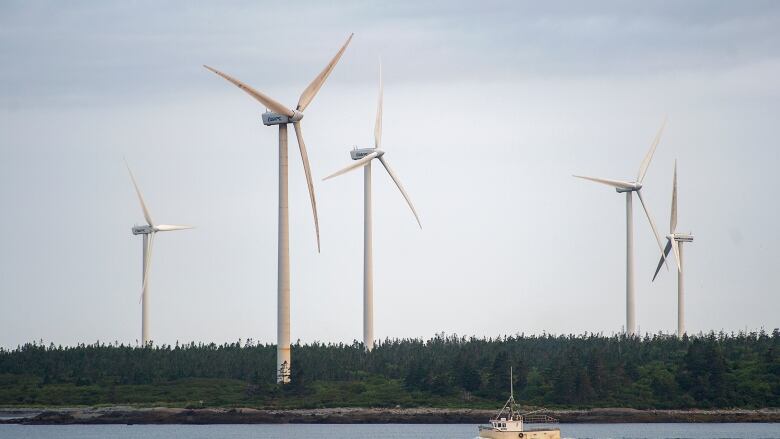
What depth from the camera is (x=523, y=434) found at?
16800 centimetres

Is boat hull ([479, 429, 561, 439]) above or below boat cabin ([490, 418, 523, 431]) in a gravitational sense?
below

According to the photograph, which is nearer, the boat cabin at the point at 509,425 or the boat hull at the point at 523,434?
the boat hull at the point at 523,434

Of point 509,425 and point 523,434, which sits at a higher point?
point 509,425

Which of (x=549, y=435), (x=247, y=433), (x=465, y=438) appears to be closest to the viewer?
(x=549, y=435)

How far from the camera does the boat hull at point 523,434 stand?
16775cm

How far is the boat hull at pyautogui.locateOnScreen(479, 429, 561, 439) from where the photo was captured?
16775cm

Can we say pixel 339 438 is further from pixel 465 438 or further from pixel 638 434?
pixel 638 434

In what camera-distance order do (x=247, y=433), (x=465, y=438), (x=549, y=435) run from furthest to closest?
(x=247, y=433)
(x=465, y=438)
(x=549, y=435)

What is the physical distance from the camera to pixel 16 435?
637 ft

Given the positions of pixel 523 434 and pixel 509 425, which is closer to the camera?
pixel 523 434

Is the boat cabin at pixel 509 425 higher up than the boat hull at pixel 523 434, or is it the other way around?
the boat cabin at pixel 509 425

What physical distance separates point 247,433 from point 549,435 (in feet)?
136

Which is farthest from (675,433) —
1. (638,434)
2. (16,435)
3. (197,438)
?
(16,435)

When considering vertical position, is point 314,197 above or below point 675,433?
above
